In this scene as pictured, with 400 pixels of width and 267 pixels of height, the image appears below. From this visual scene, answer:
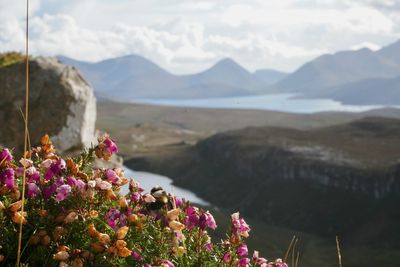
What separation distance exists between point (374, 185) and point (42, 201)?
18778 cm

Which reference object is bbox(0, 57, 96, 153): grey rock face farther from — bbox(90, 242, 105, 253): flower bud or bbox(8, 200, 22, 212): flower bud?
bbox(90, 242, 105, 253): flower bud

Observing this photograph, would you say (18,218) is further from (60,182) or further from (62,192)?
(60,182)

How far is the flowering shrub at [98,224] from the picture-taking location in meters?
4.87

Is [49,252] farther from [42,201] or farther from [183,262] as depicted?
[183,262]

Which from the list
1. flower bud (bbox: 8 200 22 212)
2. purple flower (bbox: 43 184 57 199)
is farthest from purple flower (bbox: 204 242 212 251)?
flower bud (bbox: 8 200 22 212)

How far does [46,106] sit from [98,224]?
1733cm

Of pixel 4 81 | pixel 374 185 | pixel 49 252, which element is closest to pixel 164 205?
pixel 49 252

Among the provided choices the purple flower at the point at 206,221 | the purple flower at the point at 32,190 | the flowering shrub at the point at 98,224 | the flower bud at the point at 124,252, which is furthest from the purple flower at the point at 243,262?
the purple flower at the point at 32,190

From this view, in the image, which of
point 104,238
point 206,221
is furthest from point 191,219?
point 104,238

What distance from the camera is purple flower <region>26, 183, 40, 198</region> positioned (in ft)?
17.3

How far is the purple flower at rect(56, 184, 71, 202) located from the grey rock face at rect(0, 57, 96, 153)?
16.7 meters

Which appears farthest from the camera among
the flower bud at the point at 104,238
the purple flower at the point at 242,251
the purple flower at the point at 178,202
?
the purple flower at the point at 178,202

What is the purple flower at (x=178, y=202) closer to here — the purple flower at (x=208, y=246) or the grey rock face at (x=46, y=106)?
the purple flower at (x=208, y=246)

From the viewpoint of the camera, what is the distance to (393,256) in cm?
13975
